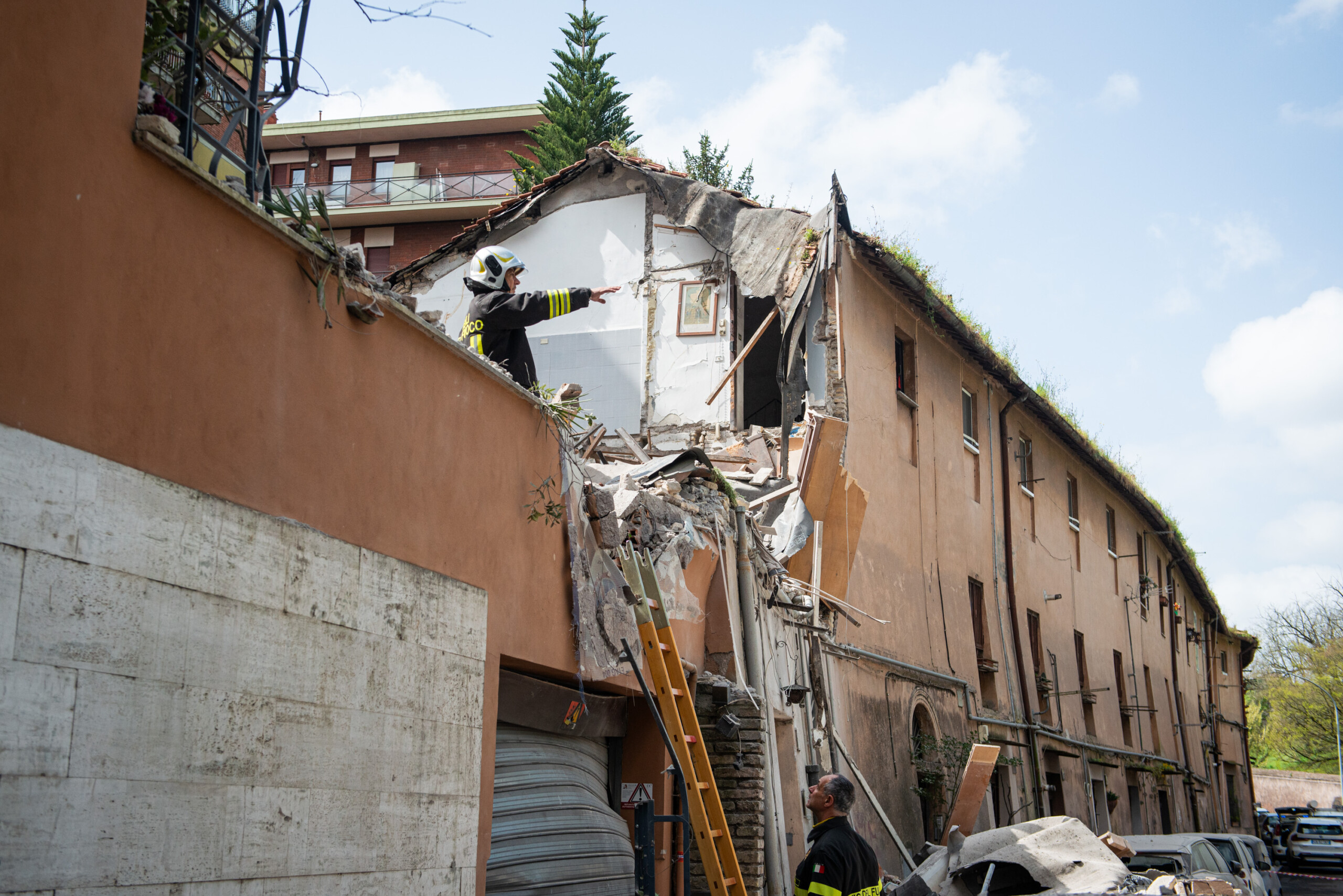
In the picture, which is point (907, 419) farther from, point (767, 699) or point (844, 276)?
point (767, 699)

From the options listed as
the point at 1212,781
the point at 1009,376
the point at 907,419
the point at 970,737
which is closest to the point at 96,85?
the point at 907,419

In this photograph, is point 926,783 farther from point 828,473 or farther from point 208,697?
point 208,697

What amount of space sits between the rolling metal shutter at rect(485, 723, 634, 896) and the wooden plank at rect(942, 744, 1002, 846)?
6711mm

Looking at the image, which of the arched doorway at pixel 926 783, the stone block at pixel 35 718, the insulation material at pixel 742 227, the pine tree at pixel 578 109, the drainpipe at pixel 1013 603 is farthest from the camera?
the pine tree at pixel 578 109

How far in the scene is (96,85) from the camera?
12.8ft

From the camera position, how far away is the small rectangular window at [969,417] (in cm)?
1884

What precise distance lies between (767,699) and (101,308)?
720 centimetres

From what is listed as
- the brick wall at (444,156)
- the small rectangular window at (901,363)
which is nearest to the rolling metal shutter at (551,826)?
the small rectangular window at (901,363)

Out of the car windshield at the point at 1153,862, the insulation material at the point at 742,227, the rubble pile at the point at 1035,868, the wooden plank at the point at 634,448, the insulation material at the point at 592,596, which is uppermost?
the insulation material at the point at 742,227

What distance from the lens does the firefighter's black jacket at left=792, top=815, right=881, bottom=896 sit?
574 cm

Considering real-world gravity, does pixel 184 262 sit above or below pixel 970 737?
above

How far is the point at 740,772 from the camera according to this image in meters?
9.32

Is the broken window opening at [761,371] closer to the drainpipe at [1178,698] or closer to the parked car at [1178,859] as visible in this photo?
the parked car at [1178,859]

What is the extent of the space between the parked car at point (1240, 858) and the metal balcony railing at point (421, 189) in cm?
3050
